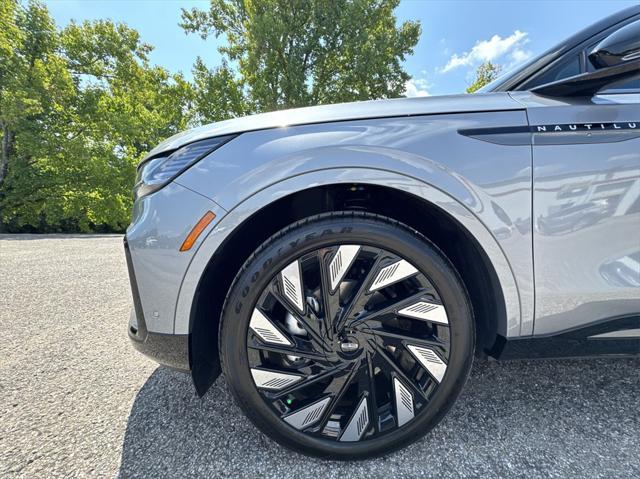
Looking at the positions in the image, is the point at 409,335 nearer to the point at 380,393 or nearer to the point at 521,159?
the point at 380,393

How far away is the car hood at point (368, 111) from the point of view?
Answer: 3.94 ft

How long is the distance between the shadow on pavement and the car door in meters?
0.50

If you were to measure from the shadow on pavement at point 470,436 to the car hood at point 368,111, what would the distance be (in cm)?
119

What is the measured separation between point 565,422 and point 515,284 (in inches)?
28.5

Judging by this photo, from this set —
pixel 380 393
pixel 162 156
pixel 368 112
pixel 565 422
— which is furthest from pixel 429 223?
pixel 162 156

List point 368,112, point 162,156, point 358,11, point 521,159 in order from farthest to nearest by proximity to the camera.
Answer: point 358,11, point 162,156, point 368,112, point 521,159

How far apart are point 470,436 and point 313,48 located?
1753 cm

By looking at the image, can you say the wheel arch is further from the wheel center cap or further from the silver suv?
the wheel center cap

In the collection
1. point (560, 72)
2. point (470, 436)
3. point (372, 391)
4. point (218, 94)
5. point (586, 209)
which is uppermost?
point (218, 94)

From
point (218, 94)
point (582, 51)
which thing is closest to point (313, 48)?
Result: point (218, 94)

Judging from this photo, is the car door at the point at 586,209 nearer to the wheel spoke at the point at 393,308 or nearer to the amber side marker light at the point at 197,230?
the wheel spoke at the point at 393,308

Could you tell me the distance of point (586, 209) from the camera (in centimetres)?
111

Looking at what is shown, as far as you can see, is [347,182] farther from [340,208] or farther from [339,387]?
[339,387]

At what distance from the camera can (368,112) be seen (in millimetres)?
1224
